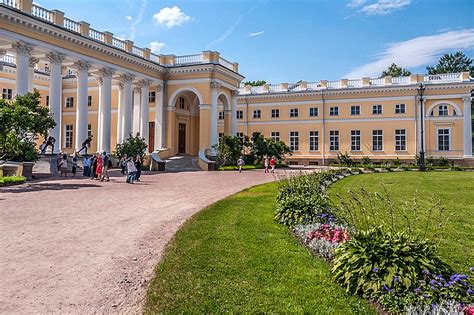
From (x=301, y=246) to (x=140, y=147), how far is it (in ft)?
75.7

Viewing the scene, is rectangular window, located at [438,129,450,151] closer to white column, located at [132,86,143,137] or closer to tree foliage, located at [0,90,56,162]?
white column, located at [132,86,143,137]

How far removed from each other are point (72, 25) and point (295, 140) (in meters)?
28.5

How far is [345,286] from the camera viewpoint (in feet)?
15.3

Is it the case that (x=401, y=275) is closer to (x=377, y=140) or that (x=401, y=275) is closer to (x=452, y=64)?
(x=377, y=140)

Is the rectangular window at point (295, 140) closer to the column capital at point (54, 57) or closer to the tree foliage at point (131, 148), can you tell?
the tree foliage at point (131, 148)

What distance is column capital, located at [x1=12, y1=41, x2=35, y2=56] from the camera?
22.0m

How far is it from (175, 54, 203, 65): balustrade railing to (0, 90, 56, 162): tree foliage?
18.6 metres

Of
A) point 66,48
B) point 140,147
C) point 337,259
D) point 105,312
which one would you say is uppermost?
point 66,48

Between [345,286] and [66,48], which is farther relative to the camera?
[66,48]

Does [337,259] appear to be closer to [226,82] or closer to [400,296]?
[400,296]

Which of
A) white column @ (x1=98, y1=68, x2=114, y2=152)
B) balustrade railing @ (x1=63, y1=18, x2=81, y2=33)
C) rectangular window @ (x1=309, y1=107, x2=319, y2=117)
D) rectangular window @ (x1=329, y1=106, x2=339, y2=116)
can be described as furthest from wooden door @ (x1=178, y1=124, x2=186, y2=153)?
rectangular window @ (x1=329, y1=106, x2=339, y2=116)

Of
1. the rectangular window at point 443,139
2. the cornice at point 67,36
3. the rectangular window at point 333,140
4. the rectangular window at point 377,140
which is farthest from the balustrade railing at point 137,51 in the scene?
the rectangular window at point 443,139

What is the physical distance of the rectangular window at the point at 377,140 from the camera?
43.3 metres

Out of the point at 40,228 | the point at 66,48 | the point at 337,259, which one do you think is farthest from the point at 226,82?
the point at 337,259
